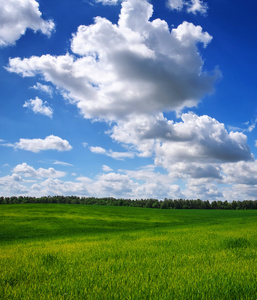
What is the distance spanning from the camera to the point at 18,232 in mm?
26922

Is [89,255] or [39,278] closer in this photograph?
[39,278]

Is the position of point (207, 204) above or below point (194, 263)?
below

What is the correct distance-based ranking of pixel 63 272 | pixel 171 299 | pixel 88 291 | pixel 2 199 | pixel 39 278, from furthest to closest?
1. pixel 2 199
2. pixel 63 272
3. pixel 39 278
4. pixel 88 291
5. pixel 171 299

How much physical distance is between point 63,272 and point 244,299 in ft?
15.7

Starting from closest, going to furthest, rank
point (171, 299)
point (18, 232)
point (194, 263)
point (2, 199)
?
1. point (171, 299)
2. point (194, 263)
3. point (18, 232)
4. point (2, 199)

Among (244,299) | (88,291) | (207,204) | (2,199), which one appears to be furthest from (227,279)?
(207,204)

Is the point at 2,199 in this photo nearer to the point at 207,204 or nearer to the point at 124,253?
the point at 207,204

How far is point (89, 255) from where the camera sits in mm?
8945

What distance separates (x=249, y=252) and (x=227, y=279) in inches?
163

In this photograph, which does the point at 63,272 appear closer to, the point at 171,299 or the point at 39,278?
the point at 39,278

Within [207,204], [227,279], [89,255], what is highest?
[227,279]

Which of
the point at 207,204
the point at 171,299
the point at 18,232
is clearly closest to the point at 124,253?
the point at 171,299

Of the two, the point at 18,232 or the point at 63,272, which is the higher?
the point at 63,272

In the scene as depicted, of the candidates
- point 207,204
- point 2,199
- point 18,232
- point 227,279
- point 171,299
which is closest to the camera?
point 171,299
